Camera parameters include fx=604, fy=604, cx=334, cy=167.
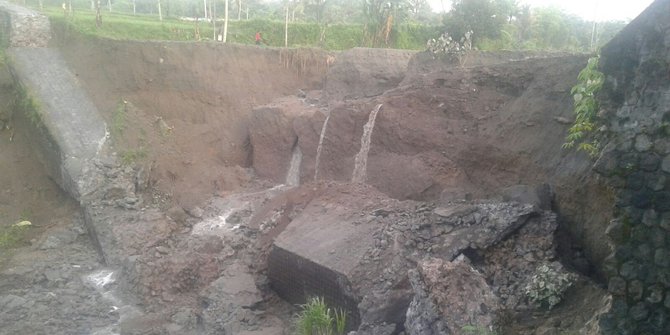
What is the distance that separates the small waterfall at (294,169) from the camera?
49.1 feet

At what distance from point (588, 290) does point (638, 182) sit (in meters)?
2.59

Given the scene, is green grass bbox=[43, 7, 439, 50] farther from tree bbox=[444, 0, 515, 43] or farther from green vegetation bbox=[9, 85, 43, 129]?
green vegetation bbox=[9, 85, 43, 129]

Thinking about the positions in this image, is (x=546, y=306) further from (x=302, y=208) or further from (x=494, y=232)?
(x=302, y=208)

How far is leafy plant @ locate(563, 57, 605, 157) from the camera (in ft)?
27.6

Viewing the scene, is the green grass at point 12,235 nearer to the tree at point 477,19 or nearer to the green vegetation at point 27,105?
the green vegetation at point 27,105

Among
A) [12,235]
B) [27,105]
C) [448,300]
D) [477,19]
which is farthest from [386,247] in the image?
[477,19]

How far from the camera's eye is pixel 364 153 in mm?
13359

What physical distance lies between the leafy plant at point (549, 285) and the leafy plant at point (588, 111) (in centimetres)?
176

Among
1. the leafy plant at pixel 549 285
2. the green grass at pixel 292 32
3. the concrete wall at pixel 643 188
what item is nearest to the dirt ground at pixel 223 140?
the leafy plant at pixel 549 285

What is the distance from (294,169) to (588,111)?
8042 mm

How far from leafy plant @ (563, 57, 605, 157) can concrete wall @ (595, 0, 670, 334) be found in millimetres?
2973

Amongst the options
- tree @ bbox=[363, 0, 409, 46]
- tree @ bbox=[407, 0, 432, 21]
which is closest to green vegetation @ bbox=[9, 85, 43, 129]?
tree @ bbox=[363, 0, 409, 46]

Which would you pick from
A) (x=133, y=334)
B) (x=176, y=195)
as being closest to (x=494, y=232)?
(x=133, y=334)

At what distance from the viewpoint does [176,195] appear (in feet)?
47.0
